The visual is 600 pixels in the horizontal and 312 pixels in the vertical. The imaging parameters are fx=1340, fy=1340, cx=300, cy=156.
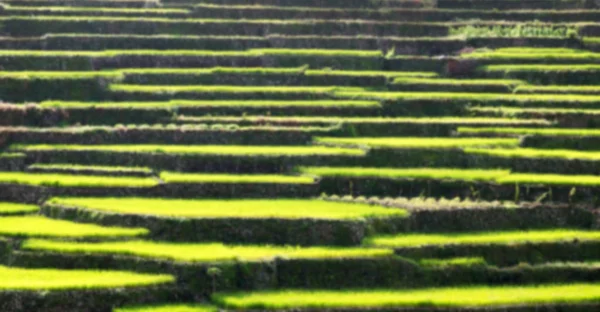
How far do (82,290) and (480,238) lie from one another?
8.53 meters

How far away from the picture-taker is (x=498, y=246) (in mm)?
27703

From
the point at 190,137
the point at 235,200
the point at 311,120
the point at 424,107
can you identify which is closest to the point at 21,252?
the point at 235,200

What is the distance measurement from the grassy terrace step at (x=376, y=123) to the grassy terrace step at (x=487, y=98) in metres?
1.38

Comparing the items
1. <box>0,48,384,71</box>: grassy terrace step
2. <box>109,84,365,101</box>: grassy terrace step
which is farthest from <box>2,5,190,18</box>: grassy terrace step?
→ <box>109,84,365,101</box>: grassy terrace step

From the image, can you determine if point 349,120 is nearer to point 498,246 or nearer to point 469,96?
point 469,96

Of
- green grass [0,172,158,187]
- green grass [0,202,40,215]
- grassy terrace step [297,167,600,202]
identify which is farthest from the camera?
green grass [0,172,158,187]

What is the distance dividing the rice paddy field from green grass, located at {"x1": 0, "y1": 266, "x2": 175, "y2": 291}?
71 millimetres

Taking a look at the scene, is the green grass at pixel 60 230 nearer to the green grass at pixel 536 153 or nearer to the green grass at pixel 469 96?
the green grass at pixel 536 153

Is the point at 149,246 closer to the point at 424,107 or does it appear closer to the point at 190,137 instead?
the point at 190,137

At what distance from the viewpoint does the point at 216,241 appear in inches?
1088

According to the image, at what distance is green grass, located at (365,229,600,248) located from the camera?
27.6 metres

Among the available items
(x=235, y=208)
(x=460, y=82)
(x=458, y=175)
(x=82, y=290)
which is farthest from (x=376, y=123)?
(x=82, y=290)

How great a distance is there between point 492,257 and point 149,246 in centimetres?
703

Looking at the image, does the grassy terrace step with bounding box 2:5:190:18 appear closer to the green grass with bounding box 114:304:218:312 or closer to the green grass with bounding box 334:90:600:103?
the green grass with bounding box 334:90:600:103
